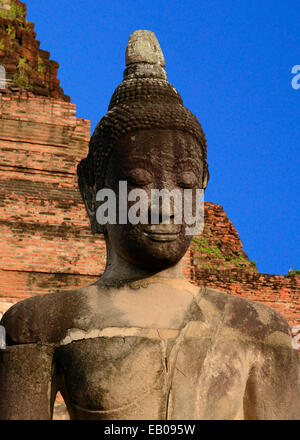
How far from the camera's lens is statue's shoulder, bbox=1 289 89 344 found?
440 centimetres

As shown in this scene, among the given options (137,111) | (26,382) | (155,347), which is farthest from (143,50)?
(26,382)

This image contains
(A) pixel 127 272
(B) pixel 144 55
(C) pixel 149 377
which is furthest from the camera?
(B) pixel 144 55

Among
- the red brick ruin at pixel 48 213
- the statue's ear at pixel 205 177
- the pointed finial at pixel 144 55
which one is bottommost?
the statue's ear at pixel 205 177

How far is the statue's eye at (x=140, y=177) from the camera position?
4.54m

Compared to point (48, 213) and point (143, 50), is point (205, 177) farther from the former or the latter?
point (48, 213)

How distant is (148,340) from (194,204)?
881 mm

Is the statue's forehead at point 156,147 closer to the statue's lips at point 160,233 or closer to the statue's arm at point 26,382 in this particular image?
the statue's lips at point 160,233

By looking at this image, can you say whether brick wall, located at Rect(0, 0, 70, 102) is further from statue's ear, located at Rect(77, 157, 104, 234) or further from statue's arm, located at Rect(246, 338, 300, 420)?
statue's arm, located at Rect(246, 338, 300, 420)

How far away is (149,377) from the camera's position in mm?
4156

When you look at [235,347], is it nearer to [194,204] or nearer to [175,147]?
[194,204]

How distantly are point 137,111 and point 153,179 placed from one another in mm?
449

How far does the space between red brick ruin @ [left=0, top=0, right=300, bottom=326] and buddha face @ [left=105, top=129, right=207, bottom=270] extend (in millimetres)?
8912

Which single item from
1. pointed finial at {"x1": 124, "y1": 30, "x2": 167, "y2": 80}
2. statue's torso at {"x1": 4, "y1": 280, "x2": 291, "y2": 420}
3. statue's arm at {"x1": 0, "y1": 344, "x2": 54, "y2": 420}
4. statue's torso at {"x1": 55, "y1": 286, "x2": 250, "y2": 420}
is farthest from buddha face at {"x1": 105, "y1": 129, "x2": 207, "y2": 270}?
statue's arm at {"x1": 0, "y1": 344, "x2": 54, "y2": 420}

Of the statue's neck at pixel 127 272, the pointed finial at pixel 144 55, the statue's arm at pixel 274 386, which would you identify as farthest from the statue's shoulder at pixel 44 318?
the pointed finial at pixel 144 55
